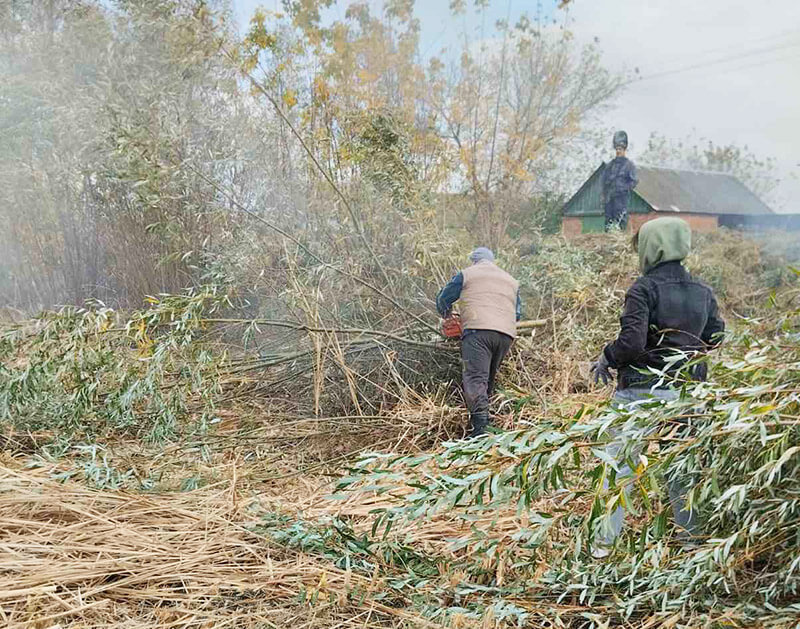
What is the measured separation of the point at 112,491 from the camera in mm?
3365

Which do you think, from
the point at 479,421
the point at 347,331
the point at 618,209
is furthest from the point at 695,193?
the point at 347,331

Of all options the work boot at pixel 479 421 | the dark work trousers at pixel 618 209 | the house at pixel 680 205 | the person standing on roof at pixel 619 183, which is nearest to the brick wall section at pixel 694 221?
the house at pixel 680 205

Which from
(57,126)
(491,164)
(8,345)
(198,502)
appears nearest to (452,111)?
(491,164)

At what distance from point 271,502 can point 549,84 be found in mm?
7780

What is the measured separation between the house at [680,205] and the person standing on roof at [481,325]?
4540 mm

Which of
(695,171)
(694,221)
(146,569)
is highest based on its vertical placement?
(695,171)

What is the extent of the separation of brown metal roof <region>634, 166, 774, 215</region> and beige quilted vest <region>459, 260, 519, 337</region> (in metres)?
5.35

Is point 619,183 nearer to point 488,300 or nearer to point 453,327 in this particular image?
point 453,327

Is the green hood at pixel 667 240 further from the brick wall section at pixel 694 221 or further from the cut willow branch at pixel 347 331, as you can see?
the brick wall section at pixel 694 221

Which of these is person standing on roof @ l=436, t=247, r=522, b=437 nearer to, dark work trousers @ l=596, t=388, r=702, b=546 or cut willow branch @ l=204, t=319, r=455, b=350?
cut willow branch @ l=204, t=319, r=455, b=350

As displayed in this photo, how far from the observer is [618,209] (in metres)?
8.62

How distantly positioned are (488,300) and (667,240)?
1.63 m

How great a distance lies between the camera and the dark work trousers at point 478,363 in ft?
14.9

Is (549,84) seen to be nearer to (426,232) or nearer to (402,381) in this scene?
(426,232)
